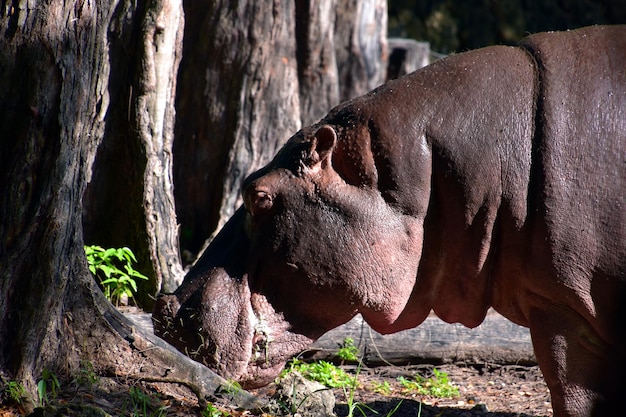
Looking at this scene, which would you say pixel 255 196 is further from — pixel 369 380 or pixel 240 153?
pixel 240 153

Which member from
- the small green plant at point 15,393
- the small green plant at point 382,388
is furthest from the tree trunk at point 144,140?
the small green plant at point 15,393

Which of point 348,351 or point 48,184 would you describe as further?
point 348,351

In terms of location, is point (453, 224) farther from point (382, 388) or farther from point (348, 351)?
point (348, 351)

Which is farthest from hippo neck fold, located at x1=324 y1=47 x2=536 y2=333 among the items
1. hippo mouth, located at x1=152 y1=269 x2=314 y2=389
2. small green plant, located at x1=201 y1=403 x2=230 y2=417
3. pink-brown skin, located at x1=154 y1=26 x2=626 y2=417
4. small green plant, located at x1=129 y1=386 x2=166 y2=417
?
small green plant, located at x1=129 y1=386 x2=166 y2=417

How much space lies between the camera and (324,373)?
4949 mm

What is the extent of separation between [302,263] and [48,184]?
1.06 meters

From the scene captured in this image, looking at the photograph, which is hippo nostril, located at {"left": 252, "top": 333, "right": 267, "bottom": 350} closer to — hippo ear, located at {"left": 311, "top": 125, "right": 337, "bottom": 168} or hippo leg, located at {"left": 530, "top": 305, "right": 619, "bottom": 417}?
hippo ear, located at {"left": 311, "top": 125, "right": 337, "bottom": 168}

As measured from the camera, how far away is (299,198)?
11.6 ft

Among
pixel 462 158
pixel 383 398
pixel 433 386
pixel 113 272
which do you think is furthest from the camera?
pixel 113 272

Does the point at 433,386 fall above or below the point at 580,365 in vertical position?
below

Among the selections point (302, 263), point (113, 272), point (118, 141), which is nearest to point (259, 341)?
point (302, 263)

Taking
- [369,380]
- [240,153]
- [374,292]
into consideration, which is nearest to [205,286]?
[374,292]

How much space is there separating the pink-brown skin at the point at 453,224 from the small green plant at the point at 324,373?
111 cm

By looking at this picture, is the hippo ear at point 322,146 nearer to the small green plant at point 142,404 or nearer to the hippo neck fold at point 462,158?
the hippo neck fold at point 462,158
